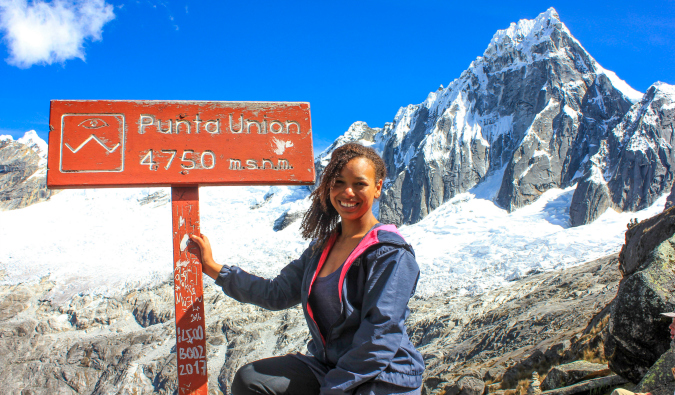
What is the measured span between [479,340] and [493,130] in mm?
42070

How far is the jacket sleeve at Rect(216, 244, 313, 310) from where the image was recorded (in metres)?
2.45

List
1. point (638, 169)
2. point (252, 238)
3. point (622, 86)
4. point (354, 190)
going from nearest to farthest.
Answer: point (354, 190) < point (638, 169) < point (252, 238) < point (622, 86)

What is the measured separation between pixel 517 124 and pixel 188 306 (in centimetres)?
5479

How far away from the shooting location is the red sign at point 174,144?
8.58 feet

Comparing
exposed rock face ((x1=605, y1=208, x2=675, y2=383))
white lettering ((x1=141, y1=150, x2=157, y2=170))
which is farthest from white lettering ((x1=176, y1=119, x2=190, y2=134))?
exposed rock face ((x1=605, y1=208, x2=675, y2=383))

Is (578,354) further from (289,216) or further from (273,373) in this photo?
(289,216)

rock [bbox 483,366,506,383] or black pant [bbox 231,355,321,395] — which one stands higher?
black pant [bbox 231,355,321,395]

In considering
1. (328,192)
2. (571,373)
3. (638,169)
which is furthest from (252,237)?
(328,192)

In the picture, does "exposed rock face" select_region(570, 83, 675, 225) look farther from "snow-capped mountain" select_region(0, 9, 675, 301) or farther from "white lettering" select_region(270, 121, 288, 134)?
"white lettering" select_region(270, 121, 288, 134)

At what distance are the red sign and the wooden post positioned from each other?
Result: 225mm

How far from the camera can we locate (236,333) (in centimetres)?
2855

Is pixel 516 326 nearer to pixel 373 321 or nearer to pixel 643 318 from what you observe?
pixel 643 318

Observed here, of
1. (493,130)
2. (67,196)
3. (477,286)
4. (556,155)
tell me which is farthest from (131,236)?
(556,155)

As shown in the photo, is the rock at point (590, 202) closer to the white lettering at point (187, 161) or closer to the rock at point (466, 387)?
the rock at point (466, 387)
